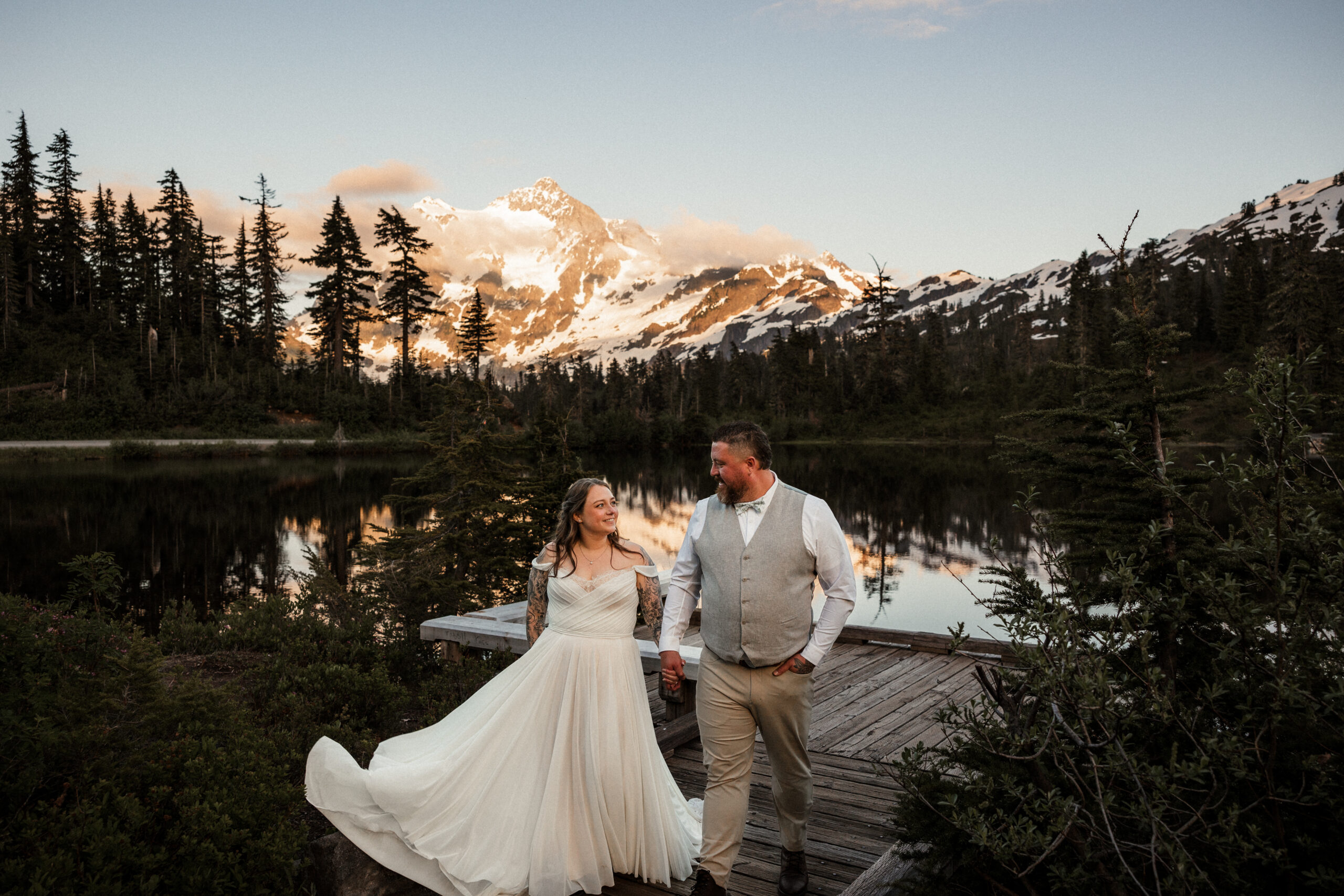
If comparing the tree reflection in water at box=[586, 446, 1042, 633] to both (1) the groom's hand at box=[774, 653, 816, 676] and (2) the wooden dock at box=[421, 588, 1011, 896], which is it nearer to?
(1) the groom's hand at box=[774, 653, 816, 676]

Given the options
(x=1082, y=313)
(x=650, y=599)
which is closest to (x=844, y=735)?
(x=650, y=599)

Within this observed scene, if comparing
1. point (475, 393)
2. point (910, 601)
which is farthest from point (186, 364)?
point (910, 601)

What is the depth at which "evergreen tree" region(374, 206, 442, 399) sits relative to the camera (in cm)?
5744

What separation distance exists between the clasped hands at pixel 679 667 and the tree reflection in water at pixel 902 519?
0.76 metres

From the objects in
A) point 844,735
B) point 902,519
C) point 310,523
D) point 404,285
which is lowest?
point 902,519

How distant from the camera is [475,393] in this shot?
15.2 meters

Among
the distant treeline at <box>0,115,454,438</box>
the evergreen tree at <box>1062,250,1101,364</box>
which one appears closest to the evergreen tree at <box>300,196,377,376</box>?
the distant treeline at <box>0,115,454,438</box>

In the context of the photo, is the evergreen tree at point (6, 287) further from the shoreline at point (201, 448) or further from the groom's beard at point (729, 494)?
the groom's beard at point (729, 494)

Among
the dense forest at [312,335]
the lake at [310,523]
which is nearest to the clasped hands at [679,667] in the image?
the lake at [310,523]

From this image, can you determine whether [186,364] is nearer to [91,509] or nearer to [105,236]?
[105,236]

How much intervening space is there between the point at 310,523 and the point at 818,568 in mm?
24541

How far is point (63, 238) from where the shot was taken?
57094mm

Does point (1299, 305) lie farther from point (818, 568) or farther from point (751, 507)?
point (751, 507)

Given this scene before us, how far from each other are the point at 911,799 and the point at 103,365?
58.7 m
